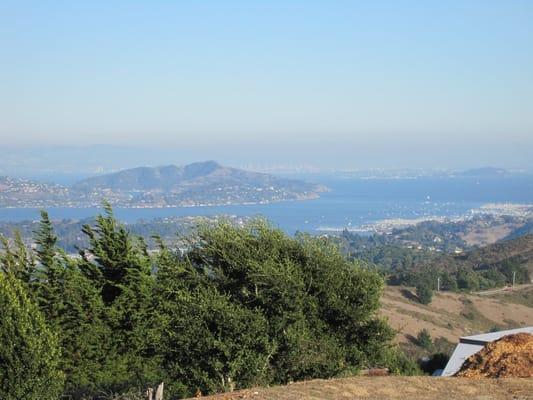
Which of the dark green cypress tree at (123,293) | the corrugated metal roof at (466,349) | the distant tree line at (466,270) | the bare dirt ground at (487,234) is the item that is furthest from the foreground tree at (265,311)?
the bare dirt ground at (487,234)

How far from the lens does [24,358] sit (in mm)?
12734

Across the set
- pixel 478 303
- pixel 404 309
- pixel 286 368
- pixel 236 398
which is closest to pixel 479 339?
pixel 286 368

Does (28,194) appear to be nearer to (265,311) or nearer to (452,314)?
(452,314)

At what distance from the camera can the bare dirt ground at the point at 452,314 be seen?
145 ft

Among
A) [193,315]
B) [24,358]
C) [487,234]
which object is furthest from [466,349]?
[487,234]

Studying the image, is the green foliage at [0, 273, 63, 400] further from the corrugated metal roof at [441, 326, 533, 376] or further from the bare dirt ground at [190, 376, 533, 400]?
the corrugated metal roof at [441, 326, 533, 376]

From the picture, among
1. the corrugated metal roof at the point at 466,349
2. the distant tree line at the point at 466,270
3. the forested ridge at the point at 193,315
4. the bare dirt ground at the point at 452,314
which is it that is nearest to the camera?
the forested ridge at the point at 193,315

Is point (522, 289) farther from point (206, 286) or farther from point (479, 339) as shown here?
point (206, 286)

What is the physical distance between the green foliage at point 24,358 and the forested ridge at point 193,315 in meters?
0.02

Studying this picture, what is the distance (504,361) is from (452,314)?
37714 mm

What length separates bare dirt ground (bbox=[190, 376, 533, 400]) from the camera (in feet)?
38.3

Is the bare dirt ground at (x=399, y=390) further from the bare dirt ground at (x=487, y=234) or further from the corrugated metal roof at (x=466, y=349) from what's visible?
the bare dirt ground at (x=487, y=234)

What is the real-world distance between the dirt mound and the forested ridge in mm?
2250

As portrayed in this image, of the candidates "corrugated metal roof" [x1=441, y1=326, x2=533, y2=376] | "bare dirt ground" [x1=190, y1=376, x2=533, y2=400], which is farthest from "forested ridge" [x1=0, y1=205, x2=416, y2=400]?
"corrugated metal roof" [x1=441, y1=326, x2=533, y2=376]
